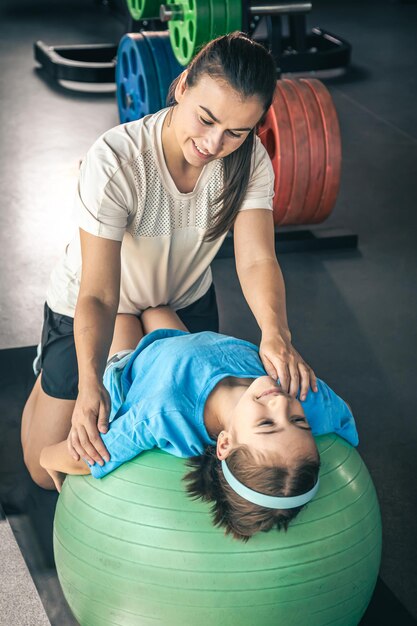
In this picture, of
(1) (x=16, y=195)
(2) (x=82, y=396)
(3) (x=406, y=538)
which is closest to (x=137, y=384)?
(2) (x=82, y=396)

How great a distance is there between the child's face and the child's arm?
30cm

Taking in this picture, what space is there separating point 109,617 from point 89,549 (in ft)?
0.40

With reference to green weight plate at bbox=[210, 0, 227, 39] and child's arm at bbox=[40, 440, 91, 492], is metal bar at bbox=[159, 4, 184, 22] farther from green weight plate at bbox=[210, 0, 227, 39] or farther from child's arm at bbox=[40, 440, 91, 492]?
child's arm at bbox=[40, 440, 91, 492]

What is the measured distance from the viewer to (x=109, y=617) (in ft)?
4.98

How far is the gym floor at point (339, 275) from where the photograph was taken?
1984 mm

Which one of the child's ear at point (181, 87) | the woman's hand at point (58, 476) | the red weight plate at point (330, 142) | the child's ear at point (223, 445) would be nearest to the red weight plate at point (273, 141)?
the red weight plate at point (330, 142)

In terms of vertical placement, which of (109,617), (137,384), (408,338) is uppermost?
(137,384)

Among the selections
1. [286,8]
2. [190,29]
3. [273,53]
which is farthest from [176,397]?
[273,53]

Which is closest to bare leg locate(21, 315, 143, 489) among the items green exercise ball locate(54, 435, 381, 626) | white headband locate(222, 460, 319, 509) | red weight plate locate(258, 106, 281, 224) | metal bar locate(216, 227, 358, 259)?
green exercise ball locate(54, 435, 381, 626)

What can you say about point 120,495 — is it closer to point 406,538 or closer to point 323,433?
point 323,433

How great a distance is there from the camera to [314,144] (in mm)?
3041

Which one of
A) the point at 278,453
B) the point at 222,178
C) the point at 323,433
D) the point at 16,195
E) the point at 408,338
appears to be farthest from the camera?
the point at 16,195

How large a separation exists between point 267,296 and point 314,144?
4.57 ft

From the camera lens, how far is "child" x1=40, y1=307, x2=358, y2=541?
55.0 inches
